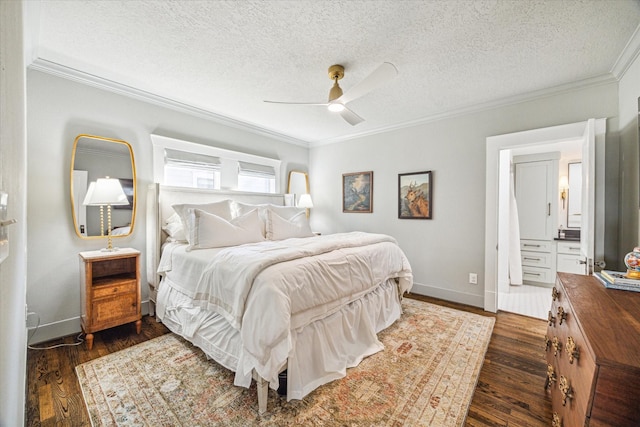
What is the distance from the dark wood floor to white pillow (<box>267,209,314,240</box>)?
1.48 meters

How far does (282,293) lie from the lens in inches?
62.0

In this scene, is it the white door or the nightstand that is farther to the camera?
the nightstand

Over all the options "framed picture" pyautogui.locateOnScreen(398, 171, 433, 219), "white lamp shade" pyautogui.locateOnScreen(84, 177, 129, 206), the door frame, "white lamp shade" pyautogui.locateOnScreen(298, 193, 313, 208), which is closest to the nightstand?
"white lamp shade" pyautogui.locateOnScreen(84, 177, 129, 206)

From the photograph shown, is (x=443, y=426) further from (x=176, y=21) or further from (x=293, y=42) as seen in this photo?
(x=176, y=21)

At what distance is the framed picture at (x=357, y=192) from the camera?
4277mm

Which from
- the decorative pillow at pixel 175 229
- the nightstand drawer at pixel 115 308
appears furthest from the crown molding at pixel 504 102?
the nightstand drawer at pixel 115 308

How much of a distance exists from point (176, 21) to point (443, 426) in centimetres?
311

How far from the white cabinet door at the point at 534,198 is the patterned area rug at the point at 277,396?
9.59ft

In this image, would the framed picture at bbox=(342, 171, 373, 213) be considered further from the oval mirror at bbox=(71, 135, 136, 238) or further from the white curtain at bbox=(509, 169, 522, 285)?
the oval mirror at bbox=(71, 135, 136, 238)

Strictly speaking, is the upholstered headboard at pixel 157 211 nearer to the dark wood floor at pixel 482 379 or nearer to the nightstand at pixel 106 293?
the nightstand at pixel 106 293

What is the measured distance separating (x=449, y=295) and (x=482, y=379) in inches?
66.2

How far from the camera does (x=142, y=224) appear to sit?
294 cm

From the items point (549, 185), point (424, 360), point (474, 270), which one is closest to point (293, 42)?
point (424, 360)

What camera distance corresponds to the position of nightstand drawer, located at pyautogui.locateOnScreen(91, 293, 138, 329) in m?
2.27
